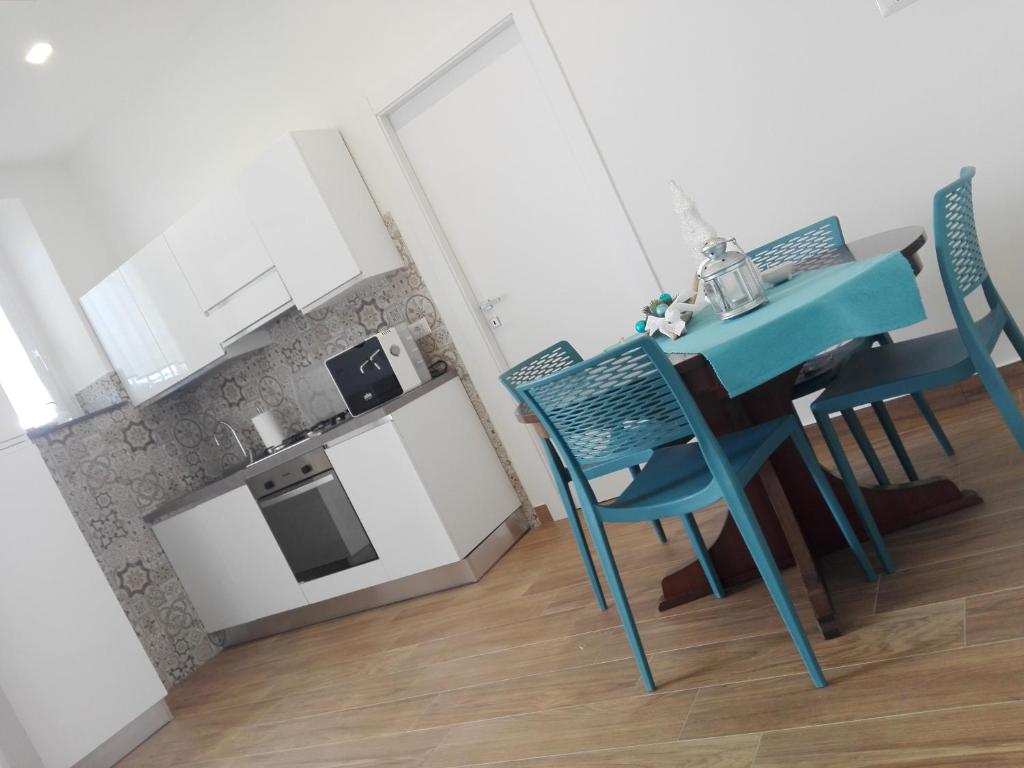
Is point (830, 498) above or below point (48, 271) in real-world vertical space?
below

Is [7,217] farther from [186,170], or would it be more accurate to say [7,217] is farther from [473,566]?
[473,566]

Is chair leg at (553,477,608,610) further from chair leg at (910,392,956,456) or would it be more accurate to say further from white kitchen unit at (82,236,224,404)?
white kitchen unit at (82,236,224,404)

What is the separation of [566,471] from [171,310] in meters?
2.59

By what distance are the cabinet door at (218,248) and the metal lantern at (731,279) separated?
8.23ft

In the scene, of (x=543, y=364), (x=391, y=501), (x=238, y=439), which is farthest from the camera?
(x=238, y=439)

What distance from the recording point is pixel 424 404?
154 inches

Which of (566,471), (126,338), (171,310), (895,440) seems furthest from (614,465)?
(126,338)

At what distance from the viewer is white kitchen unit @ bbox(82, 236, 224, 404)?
4406 millimetres

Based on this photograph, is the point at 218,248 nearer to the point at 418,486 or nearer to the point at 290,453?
the point at 290,453

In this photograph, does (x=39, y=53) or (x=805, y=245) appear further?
(x=39, y=53)

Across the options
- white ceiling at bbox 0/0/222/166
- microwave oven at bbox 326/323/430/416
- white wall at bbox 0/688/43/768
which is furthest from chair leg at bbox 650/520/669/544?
white ceiling at bbox 0/0/222/166

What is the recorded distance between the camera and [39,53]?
3887mm

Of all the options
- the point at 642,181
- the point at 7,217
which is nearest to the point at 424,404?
the point at 642,181

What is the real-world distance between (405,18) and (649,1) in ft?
3.71
